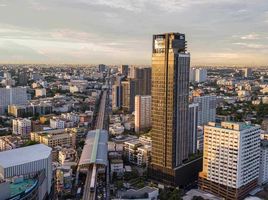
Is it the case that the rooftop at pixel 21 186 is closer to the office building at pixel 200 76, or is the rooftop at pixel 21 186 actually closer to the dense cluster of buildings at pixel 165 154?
the dense cluster of buildings at pixel 165 154

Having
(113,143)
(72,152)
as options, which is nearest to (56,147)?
(72,152)

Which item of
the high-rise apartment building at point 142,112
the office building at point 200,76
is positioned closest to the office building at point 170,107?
the high-rise apartment building at point 142,112

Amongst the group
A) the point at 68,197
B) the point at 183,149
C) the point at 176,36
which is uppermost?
the point at 176,36

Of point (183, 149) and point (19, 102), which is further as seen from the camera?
point (19, 102)

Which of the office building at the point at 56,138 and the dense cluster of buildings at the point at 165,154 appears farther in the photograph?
the office building at the point at 56,138

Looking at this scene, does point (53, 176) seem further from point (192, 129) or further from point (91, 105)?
point (91, 105)

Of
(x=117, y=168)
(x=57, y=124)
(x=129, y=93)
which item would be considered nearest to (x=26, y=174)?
(x=117, y=168)

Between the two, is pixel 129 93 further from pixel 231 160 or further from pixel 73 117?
pixel 231 160
